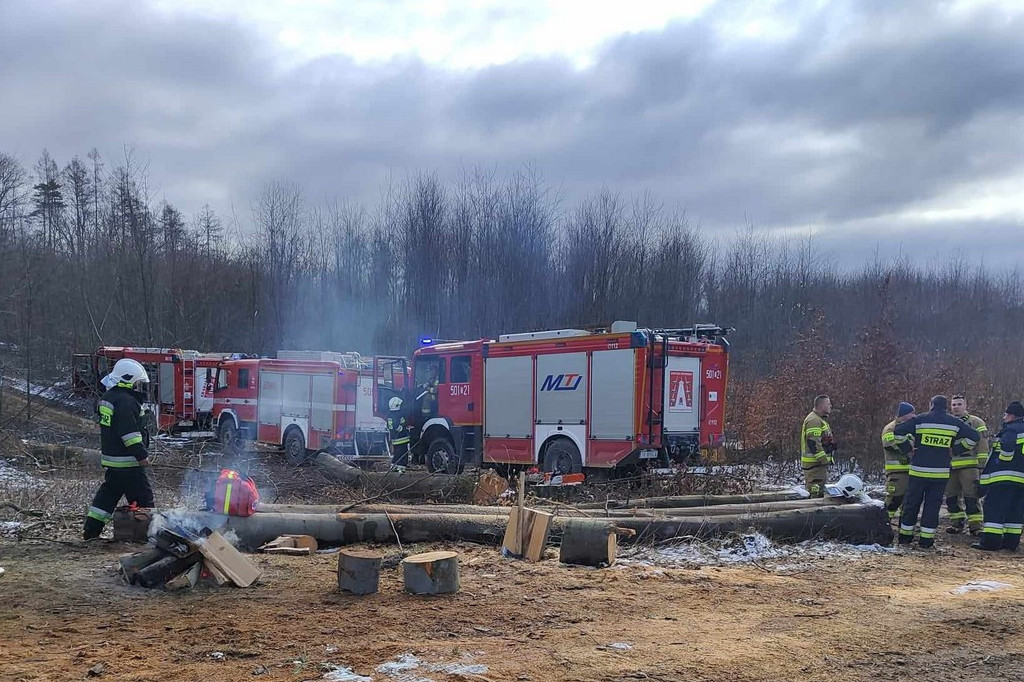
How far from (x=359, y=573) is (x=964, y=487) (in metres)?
7.36

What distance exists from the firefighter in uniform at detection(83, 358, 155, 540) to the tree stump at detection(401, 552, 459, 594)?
121 inches

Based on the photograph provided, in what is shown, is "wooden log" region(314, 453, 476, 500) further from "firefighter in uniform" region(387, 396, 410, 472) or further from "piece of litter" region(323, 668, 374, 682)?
"piece of litter" region(323, 668, 374, 682)

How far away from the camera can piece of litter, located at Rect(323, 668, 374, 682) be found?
4.29 metres

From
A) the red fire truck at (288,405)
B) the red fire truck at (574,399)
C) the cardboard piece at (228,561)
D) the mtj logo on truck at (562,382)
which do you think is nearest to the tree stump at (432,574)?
the cardboard piece at (228,561)

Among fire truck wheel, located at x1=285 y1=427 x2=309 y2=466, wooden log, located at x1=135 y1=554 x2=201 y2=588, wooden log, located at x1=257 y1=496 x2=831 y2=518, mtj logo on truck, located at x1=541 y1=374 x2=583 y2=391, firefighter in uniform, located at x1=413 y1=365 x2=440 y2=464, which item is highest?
mtj logo on truck, located at x1=541 y1=374 x2=583 y2=391

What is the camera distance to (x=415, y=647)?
4875 millimetres

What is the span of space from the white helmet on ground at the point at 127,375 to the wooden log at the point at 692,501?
475 centimetres

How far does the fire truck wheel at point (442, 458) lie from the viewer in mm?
14844

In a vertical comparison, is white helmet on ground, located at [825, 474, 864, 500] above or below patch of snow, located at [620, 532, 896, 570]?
above

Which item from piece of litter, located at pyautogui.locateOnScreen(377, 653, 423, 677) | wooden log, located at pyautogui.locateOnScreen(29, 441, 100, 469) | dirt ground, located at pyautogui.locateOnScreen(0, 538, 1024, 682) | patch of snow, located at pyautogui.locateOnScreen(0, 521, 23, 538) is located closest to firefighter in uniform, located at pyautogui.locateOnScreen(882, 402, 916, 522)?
dirt ground, located at pyautogui.locateOnScreen(0, 538, 1024, 682)

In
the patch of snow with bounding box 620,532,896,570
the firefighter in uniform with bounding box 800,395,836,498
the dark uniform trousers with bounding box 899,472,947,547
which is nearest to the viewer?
the patch of snow with bounding box 620,532,896,570

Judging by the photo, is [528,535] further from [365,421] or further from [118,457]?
[365,421]

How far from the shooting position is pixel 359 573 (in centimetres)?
609

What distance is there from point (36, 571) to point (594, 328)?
8.94 m
